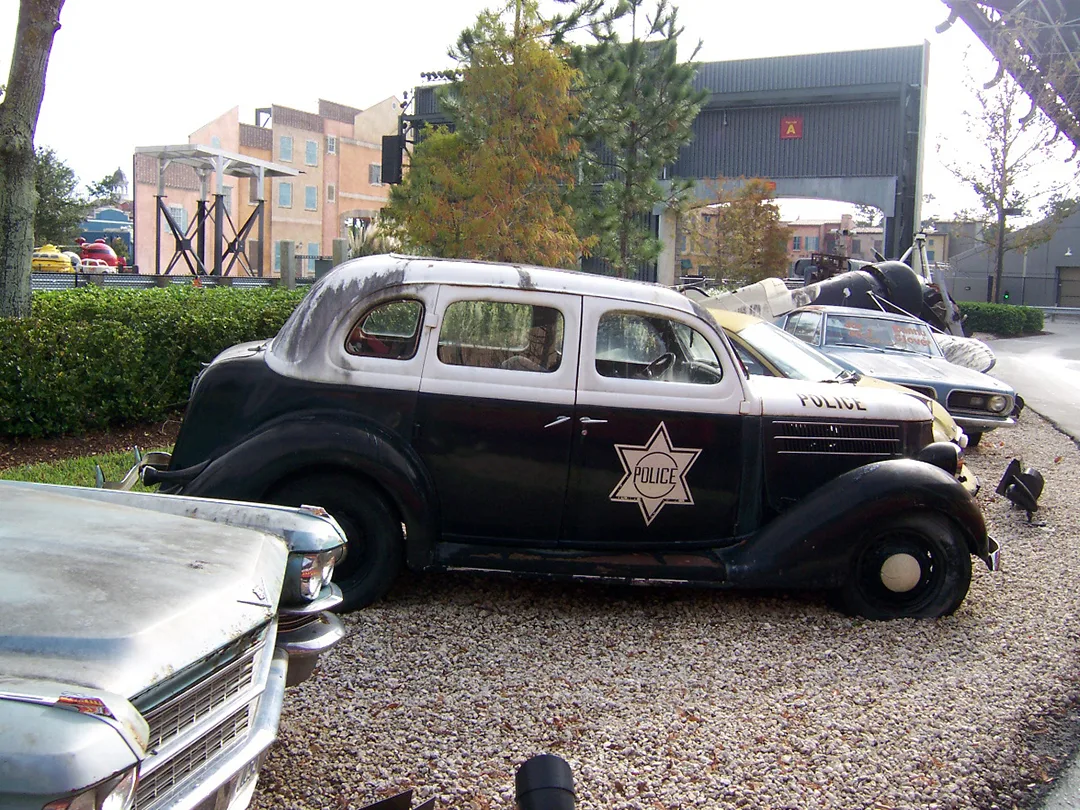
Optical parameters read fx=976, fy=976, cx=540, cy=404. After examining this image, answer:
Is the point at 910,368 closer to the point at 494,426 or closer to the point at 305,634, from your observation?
the point at 494,426

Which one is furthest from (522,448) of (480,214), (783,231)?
(783,231)

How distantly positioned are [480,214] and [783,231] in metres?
20.6

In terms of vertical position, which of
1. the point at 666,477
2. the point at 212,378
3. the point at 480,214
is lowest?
the point at 666,477

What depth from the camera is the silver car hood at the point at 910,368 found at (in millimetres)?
10078

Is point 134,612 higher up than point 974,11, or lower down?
lower down

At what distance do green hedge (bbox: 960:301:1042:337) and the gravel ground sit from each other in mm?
25626

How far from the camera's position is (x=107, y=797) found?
6.59 feet

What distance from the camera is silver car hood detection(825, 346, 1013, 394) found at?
1008 cm

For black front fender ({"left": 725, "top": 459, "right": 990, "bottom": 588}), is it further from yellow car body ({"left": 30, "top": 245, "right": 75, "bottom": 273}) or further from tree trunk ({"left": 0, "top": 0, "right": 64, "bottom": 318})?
yellow car body ({"left": 30, "top": 245, "right": 75, "bottom": 273})

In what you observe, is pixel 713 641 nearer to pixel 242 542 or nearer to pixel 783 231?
pixel 242 542

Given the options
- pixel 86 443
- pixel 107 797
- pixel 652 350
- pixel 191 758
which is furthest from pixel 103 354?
pixel 107 797

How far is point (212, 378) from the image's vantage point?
514cm

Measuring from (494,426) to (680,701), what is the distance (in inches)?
65.8

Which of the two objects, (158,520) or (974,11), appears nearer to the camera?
(158,520)
